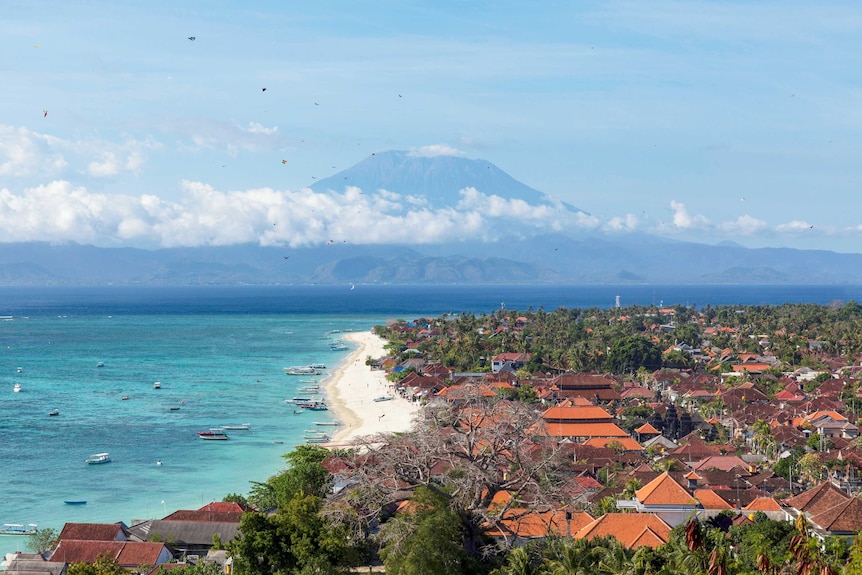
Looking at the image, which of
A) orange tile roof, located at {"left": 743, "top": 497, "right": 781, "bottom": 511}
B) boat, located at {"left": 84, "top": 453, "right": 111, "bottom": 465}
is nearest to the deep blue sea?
boat, located at {"left": 84, "top": 453, "right": 111, "bottom": 465}

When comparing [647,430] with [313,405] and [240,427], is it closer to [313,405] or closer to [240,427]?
[240,427]

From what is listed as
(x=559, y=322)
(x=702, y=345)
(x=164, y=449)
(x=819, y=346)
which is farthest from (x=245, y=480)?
(x=559, y=322)

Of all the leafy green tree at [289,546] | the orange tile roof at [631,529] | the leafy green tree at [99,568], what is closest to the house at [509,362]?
the orange tile roof at [631,529]

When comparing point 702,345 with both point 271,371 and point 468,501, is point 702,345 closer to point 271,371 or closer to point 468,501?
point 271,371

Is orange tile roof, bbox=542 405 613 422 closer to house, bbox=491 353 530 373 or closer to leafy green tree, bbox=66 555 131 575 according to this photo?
leafy green tree, bbox=66 555 131 575

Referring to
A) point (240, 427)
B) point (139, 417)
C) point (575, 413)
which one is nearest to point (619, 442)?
point (575, 413)

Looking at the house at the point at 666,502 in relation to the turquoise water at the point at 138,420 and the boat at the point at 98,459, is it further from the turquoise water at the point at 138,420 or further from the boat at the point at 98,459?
A: the boat at the point at 98,459
